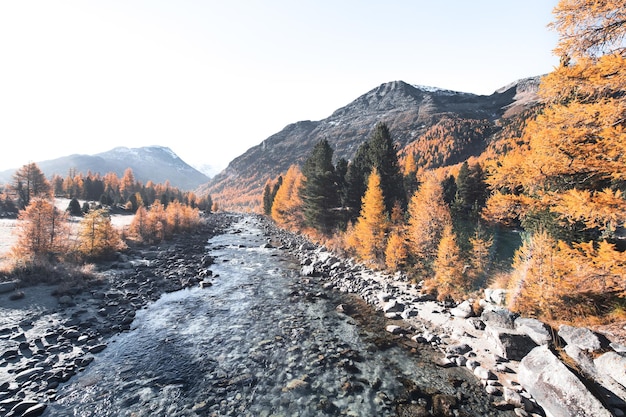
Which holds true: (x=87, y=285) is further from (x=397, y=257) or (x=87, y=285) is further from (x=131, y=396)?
(x=397, y=257)

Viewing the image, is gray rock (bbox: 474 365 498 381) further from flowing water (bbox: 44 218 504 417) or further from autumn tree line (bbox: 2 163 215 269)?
autumn tree line (bbox: 2 163 215 269)

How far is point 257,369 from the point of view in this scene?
14594mm

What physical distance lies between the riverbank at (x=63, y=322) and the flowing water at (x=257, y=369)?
98 cm

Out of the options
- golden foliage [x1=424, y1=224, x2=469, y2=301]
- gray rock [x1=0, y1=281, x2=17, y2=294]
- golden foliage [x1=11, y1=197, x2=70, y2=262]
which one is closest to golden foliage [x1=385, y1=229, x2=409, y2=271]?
golden foliage [x1=424, y1=224, x2=469, y2=301]

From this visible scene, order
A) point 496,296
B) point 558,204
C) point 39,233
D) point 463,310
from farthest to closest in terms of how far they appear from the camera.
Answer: point 39,233 → point 463,310 → point 496,296 → point 558,204

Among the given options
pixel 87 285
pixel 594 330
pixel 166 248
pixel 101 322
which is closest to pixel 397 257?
pixel 594 330

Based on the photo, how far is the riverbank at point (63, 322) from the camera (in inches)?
504

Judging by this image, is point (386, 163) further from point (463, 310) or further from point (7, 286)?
point (7, 286)

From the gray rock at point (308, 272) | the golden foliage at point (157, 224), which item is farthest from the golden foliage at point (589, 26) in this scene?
the golden foliage at point (157, 224)

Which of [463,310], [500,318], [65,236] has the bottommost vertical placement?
[463,310]

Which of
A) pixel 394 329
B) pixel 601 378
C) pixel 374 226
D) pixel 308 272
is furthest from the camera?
pixel 308 272

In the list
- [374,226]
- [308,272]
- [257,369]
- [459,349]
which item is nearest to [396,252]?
[374,226]

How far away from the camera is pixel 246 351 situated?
1631cm

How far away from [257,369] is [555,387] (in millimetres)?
13522
